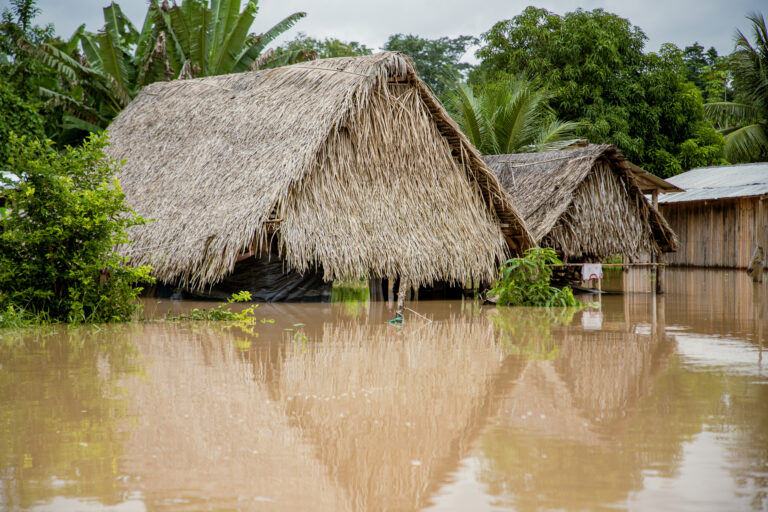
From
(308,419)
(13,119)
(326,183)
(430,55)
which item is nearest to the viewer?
(308,419)

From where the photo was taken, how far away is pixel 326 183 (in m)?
9.17

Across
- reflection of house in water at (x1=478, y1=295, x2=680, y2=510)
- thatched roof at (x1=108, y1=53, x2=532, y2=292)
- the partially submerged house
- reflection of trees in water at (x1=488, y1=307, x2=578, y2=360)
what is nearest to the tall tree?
the partially submerged house

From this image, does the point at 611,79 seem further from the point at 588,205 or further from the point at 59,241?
the point at 59,241

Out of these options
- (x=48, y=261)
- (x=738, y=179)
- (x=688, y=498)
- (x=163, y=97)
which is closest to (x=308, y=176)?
(x=48, y=261)

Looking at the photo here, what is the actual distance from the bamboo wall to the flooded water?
1212cm

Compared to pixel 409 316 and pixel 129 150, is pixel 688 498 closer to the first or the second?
pixel 409 316

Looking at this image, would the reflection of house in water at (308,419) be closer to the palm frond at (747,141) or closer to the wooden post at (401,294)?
the wooden post at (401,294)

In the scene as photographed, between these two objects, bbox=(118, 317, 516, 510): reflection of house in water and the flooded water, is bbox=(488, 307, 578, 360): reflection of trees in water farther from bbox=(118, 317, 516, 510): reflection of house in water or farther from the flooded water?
bbox=(118, 317, 516, 510): reflection of house in water

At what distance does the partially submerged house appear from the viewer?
17216mm

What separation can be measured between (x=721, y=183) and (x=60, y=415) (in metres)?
18.0

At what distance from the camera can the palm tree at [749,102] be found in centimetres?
2150

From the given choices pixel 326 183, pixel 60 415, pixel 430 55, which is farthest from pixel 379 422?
pixel 430 55

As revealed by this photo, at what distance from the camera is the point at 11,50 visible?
15.5 m

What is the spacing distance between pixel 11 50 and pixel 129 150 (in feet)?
19.8
